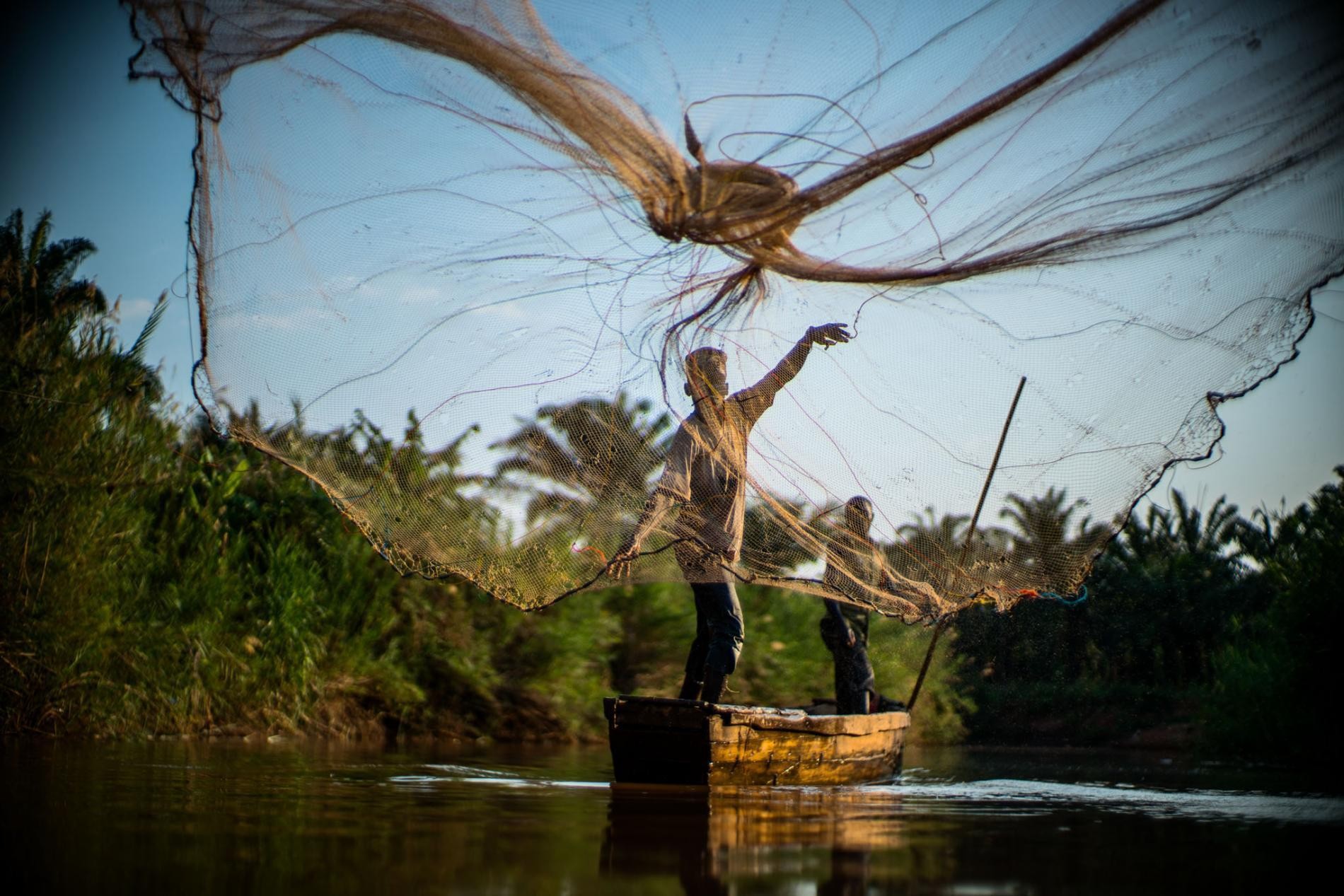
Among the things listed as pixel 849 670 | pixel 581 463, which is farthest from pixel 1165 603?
pixel 581 463

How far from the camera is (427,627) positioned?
501 inches

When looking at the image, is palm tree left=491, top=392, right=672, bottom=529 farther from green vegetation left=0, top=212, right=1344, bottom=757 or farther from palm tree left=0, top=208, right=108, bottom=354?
palm tree left=0, top=208, right=108, bottom=354

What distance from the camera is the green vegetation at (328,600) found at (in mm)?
5711

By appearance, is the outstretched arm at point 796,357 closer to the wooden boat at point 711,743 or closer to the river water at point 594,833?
the wooden boat at point 711,743

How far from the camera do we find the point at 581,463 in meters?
5.39

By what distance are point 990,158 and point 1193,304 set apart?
1167mm

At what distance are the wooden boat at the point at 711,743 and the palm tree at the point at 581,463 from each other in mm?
1299

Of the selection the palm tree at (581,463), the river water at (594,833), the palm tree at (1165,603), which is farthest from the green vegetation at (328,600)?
the palm tree at (1165,603)

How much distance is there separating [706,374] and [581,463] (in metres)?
0.70

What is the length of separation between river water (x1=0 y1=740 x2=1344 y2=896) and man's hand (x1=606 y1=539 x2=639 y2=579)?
3.40 feet

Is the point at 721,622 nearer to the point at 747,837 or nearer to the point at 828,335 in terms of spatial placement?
the point at 828,335

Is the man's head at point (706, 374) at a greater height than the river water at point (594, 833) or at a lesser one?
greater

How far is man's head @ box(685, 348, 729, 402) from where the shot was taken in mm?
5375

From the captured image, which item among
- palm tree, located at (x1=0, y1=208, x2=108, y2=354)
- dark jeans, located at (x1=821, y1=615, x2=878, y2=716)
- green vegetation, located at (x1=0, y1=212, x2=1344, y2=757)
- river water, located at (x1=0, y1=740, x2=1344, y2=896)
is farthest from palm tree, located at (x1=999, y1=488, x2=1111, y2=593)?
palm tree, located at (x1=0, y1=208, x2=108, y2=354)
